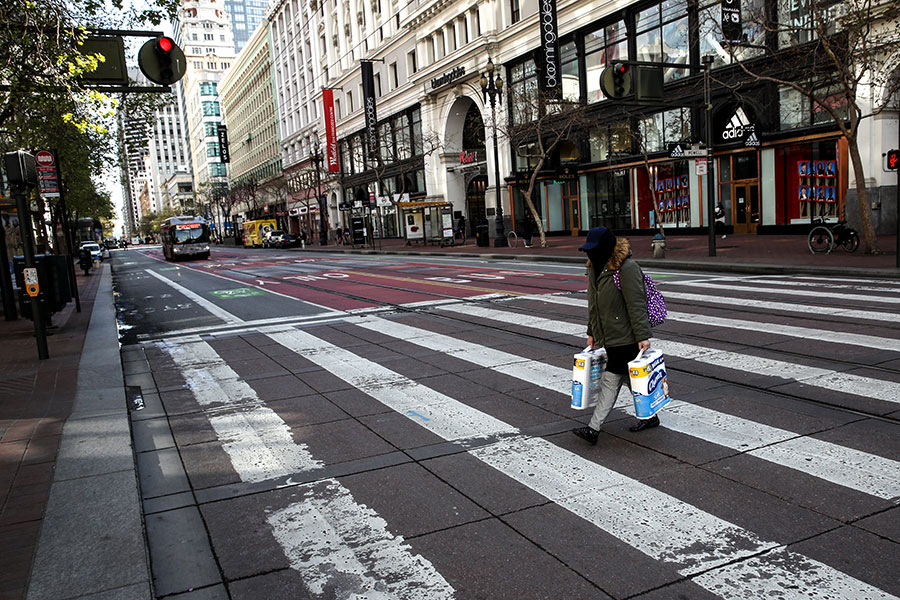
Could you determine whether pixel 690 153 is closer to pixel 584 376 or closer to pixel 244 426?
pixel 584 376

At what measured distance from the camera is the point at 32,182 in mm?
10164

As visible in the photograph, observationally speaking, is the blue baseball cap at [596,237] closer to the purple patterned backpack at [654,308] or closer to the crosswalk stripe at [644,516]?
the purple patterned backpack at [654,308]

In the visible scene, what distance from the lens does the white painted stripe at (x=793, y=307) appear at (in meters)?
9.97

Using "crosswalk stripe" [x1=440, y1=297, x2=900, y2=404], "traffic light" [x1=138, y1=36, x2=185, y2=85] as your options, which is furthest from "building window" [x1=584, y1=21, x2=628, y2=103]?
"crosswalk stripe" [x1=440, y1=297, x2=900, y2=404]

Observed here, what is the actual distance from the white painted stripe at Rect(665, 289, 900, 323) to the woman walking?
20.9 ft

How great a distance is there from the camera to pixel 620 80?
17703mm

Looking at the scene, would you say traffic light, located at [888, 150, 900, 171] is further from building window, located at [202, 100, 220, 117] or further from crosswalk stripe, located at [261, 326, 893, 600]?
building window, located at [202, 100, 220, 117]

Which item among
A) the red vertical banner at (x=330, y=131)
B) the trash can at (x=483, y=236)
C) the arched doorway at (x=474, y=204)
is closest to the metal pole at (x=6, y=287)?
the trash can at (x=483, y=236)

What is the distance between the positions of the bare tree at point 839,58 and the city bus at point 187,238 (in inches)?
1551

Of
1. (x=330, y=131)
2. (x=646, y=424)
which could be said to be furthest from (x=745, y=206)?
(x=330, y=131)

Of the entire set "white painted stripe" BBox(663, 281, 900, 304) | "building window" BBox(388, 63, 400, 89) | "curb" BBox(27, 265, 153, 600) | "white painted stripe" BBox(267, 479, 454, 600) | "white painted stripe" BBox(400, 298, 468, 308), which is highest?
"building window" BBox(388, 63, 400, 89)

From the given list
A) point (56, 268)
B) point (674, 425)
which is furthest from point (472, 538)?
point (56, 268)

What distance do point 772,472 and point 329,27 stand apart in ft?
242

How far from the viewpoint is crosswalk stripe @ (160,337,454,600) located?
3.54 metres
